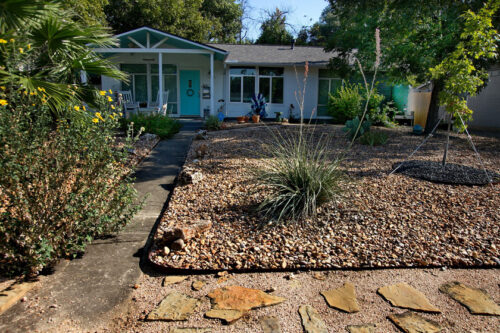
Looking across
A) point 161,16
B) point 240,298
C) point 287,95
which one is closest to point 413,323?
point 240,298

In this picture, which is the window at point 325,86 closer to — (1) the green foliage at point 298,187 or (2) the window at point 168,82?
(2) the window at point 168,82

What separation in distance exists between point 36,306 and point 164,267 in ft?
3.23

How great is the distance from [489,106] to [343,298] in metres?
13.0

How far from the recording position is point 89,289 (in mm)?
2834

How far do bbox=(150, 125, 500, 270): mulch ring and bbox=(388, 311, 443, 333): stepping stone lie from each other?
0.71 metres

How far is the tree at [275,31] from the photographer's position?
92.5 feet

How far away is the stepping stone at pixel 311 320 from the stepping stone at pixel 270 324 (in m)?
0.18

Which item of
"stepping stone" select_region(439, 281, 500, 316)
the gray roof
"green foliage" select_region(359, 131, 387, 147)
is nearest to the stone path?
"stepping stone" select_region(439, 281, 500, 316)

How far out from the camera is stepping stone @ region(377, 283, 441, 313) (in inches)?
103

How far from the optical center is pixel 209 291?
2850 mm

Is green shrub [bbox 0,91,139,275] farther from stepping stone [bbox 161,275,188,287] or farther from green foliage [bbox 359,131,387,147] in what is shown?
green foliage [bbox 359,131,387,147]

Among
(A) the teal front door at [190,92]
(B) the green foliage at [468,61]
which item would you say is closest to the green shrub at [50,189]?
(B) the green foliage at [468,61]

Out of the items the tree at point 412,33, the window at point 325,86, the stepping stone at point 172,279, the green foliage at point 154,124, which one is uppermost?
the tree at point 412,33

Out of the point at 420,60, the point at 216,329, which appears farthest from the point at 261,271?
the point at 420,60
